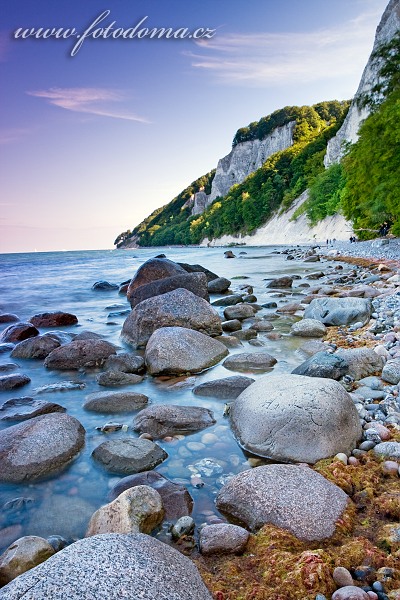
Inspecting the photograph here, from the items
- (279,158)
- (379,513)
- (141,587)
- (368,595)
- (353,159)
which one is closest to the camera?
(141,587)

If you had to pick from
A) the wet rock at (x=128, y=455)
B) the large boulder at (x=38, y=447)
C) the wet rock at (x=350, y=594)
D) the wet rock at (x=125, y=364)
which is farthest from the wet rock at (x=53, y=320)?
the wet rock at (x=350, y=594)

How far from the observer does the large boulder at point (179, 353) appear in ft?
21.5

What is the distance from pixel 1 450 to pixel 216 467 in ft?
6.98

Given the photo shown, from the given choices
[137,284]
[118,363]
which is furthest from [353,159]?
[118,363]

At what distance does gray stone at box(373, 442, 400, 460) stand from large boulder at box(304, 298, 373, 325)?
201 inches

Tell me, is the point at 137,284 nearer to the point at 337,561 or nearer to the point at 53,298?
the point at 53,298

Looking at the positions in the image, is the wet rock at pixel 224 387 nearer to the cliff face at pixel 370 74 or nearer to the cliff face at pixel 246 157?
the cliff face at pixel 370 74

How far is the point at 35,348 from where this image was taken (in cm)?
809

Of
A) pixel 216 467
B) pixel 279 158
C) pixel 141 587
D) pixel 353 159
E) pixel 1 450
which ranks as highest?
pixel 279 158

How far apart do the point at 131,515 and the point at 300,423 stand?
1822 mm

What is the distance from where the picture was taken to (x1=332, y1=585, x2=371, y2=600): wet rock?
214 centimetres

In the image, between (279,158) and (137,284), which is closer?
(137,284)

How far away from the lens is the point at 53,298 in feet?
61.4

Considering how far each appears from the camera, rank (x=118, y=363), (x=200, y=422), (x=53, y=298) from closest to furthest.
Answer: (x=200, y=422)
(x=118, y=363)
(x=53, y=298)
